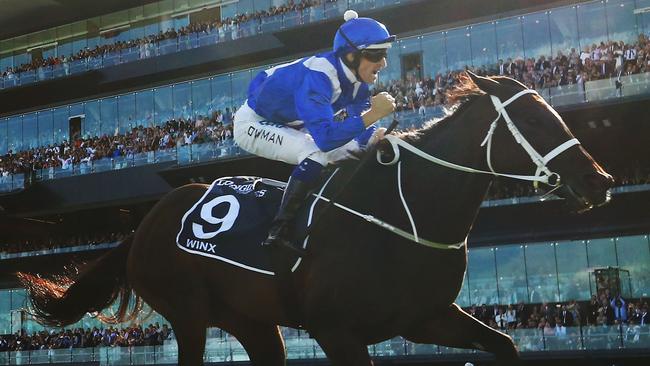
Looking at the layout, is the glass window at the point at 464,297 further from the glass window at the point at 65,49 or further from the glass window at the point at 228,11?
the glass window at the point at 65,49

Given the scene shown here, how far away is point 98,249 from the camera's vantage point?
26125mm

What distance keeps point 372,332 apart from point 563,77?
1505 centimetres

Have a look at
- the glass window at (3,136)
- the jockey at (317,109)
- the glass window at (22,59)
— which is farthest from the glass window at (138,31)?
the jockey at (317,109)

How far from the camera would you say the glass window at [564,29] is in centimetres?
2083

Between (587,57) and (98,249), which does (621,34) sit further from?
(98,249)

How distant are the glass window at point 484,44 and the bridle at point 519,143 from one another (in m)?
Result: 17.5

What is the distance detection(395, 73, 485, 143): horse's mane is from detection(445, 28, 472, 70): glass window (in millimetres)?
17634

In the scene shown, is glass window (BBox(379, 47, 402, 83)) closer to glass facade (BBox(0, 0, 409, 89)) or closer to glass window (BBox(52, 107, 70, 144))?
glass facade (BBox(0, 0, 409, 89))

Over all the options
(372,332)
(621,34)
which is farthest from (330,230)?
(621,34)

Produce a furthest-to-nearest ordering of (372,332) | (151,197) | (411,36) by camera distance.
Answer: (151,197)
(411,36)
(372,332)

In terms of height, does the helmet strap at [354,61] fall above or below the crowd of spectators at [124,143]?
below

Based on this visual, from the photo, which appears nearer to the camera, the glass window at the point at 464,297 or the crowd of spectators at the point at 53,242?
the glass window at the point at 464,297

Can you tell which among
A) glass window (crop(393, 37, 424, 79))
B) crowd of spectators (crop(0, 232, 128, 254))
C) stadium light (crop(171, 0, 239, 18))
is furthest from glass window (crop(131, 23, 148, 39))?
glass window (crop(393, 37, 424, 79))

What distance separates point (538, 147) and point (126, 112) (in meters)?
25.5
